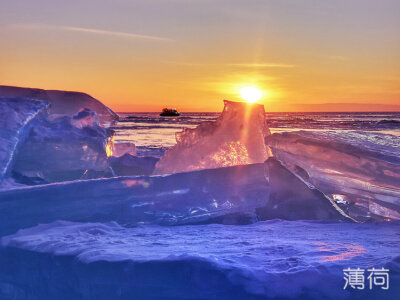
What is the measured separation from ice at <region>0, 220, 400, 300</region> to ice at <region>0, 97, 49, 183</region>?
87cm

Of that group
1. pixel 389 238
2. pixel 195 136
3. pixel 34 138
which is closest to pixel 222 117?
pixel 195 136

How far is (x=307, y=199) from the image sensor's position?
8.05 ft

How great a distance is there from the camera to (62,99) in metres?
3.95

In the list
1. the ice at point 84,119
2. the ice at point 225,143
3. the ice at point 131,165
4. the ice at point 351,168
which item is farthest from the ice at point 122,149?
the ice at point 351,168

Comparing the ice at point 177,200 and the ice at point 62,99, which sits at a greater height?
the ice at point 62,99

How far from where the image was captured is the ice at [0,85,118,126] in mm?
3797

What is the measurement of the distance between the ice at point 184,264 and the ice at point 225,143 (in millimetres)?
1311

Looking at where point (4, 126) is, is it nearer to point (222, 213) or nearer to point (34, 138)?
point (34, 138)

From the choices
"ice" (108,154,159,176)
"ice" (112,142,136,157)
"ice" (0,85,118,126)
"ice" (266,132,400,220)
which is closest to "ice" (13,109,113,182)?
"ice" (0,85,118,126)

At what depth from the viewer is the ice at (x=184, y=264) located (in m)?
1.39

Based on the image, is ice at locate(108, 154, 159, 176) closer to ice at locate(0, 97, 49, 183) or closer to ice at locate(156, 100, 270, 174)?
ice at locate(156, 100, 270, 174)

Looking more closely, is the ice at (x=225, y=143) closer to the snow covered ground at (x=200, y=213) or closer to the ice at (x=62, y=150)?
the snow covered ground at (x=200, y=213)

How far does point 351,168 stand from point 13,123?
7.29ft

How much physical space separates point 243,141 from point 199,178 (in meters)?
0.92
